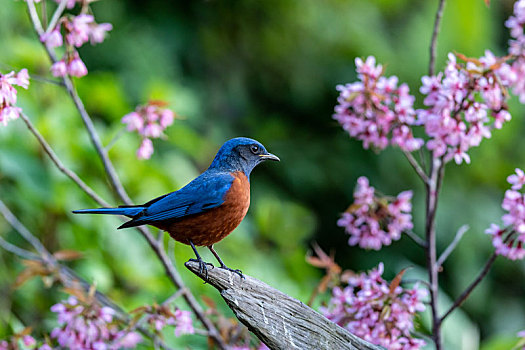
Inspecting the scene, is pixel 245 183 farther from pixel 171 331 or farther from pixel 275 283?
pixel 275 283

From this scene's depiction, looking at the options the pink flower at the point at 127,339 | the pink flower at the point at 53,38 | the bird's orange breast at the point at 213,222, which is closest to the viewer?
the bird's orange breast at the point at 213,222

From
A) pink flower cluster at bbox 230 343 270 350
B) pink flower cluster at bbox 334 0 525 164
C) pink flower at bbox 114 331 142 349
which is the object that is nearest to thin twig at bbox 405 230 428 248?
pink flower cluster at bbox 334 0 525 164

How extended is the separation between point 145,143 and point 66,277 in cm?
66

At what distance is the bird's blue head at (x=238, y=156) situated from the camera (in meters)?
2.03

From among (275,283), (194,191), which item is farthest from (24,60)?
(194,191)

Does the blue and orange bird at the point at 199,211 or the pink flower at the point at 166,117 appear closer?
the blue and orange bird at the point at 199,211

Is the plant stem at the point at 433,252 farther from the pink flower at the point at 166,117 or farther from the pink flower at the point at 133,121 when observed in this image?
the pink flower at the point at 133,121

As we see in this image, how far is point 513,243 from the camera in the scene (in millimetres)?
2072

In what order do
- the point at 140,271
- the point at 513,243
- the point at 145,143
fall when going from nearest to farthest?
the point at 513,243, the point at 145,143, the point at 140,271

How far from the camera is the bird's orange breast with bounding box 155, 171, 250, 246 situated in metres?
1.82

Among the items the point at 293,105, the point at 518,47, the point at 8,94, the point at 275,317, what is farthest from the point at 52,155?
the point at 293,105

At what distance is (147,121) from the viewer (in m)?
2.36

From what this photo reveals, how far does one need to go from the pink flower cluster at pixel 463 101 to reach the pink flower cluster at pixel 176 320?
1.05m

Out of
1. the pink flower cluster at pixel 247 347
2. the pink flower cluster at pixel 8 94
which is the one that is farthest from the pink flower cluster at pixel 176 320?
the pink flower cluster at pixel 8 94
